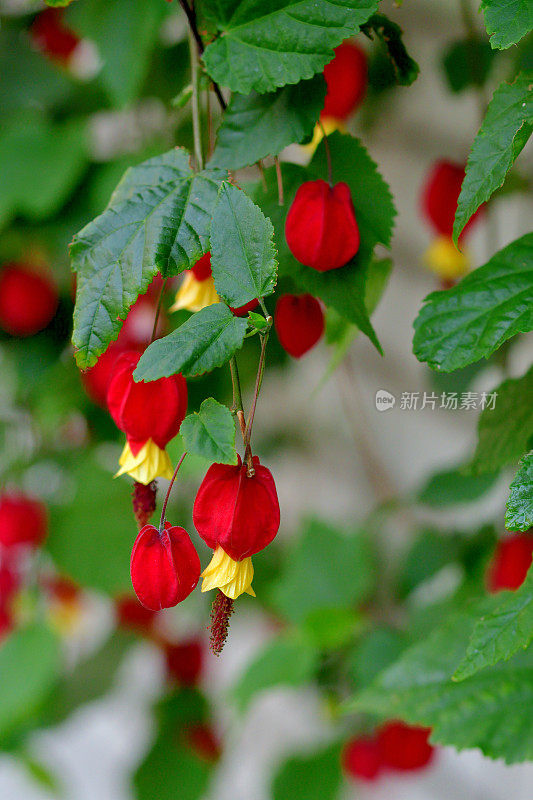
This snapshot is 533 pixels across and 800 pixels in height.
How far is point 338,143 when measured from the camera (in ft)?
1.26

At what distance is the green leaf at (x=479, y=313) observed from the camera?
0.33 metres

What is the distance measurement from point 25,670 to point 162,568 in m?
0.73

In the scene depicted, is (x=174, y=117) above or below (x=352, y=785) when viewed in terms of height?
above

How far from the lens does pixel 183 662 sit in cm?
114

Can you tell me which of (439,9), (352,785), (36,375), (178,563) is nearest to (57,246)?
(36,375)

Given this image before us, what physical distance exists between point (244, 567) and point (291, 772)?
2.45ft

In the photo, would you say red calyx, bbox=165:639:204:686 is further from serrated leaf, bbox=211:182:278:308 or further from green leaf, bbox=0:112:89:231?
serrated leaf, bbox=211:182:278:308

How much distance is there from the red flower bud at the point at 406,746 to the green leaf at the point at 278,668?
0.32ft

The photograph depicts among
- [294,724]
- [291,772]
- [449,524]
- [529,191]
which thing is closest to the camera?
[529,191]

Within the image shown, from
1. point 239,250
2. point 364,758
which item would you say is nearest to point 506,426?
point 239,250

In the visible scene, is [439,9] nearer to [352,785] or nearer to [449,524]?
[449,524]

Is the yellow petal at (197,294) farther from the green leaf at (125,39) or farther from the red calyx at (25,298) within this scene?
the red calyx at (25,298)

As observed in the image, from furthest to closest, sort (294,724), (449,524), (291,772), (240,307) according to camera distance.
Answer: (294,724) → (449,524) → (291,772) → (240,307)

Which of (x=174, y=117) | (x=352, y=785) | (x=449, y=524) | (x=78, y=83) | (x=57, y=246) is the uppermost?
(x=78, y=83)
